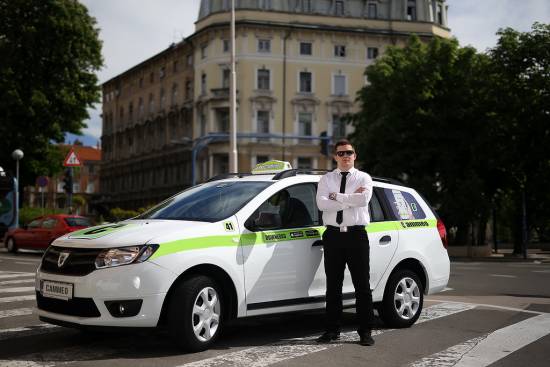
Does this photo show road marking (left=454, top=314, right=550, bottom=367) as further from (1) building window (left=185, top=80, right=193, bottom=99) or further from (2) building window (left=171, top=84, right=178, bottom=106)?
(2) building window (left=171, top=84, right=178, bottom=106)

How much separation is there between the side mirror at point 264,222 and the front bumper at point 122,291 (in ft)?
3.43

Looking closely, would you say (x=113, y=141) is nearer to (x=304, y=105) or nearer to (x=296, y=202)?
(x=304, y=105)

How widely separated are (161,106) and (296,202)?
215 feet

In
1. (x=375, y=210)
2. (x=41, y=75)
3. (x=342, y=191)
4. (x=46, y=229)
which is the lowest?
(x=46, y=229)

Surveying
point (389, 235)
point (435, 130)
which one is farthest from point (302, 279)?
point (435, 130)

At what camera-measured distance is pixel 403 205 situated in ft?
28.2

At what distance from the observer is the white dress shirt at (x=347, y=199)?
7.00m

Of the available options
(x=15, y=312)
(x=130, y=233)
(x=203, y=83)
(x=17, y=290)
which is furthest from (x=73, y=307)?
(x=203, y=83)

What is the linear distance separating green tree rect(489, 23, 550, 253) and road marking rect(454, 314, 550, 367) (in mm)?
27417

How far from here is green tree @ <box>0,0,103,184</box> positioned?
1517 inches

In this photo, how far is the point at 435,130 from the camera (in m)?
36.6

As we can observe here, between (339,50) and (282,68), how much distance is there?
17.3ft

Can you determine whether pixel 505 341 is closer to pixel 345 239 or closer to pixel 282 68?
pixel 345 239

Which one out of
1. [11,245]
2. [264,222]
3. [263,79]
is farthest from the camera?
[263,79]
